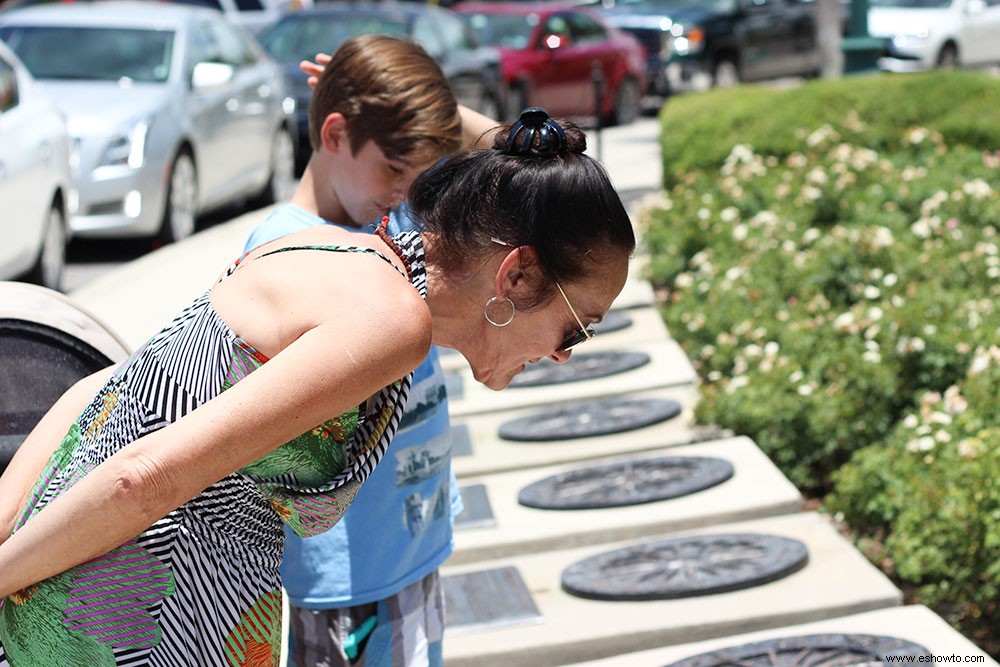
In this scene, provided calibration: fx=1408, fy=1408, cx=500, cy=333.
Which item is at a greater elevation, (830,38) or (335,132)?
(335,132)

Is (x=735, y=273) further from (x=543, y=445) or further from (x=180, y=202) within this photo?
(x=180, y=202)

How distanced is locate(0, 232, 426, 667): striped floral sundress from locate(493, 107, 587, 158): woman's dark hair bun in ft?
0.57

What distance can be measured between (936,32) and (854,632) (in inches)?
719

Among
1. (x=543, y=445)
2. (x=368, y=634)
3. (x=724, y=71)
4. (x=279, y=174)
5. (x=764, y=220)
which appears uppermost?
(x=368, y=634)

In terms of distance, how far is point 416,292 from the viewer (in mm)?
1650

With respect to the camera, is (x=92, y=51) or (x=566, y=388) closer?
(x=566, y=388)

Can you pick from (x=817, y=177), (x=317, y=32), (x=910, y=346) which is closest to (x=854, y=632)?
(x=910, y=346)

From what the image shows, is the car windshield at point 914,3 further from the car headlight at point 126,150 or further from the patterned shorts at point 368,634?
the patterned shorts at point 368,634

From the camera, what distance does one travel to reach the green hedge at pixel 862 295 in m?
3.99

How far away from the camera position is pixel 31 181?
734 centimetres

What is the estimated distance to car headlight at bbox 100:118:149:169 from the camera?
8.62 metres

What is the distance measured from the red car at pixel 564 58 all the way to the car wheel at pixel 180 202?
6.28m

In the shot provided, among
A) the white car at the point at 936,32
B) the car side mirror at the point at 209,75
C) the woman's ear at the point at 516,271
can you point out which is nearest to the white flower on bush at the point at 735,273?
the car side mirror at the point at 209,75

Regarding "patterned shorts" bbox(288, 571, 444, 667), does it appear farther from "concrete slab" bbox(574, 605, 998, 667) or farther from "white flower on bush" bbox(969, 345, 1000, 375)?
"white flower on bush" bbox(969, 345, 1000, 375)
